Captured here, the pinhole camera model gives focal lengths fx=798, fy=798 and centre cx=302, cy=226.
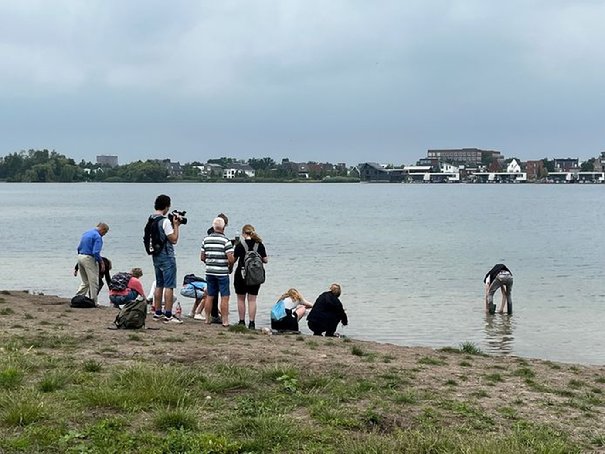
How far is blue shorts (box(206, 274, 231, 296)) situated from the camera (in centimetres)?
1295

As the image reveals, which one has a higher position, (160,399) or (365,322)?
(160,399)

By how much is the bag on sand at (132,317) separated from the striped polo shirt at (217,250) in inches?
65.7

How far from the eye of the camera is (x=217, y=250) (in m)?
12.6

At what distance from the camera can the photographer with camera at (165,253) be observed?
12016 millimetres

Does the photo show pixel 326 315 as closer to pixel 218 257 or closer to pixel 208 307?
pixel 208 307

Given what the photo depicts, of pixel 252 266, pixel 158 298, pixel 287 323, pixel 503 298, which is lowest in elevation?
pixel 503 298

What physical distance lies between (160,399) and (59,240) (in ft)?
126

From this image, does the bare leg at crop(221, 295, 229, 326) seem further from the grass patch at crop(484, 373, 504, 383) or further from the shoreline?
the grass patch at crop(484, 373, 504, 383)

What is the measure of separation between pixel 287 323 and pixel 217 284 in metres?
1.66

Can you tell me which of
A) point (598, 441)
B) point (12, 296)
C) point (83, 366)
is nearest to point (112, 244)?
point (12, 296)

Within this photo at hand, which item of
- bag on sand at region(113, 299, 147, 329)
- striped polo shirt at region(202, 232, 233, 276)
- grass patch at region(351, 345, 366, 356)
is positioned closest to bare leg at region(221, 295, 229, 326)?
striped polo shirt at region(202, 232, 233, 276)

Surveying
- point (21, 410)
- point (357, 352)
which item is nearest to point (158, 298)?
point (357, 352)

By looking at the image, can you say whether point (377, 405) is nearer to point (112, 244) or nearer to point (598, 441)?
point (598, 441)

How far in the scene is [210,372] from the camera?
777 centimetres
